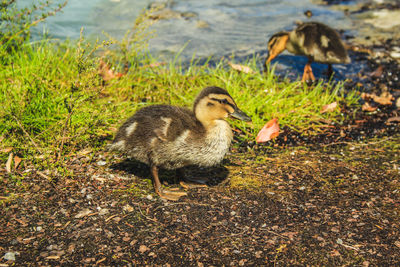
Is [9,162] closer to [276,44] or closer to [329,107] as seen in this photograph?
[329,107]

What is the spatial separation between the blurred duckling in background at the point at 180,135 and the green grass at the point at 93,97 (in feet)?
1.62

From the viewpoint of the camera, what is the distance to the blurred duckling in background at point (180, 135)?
10.8ft

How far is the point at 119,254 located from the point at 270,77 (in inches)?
132

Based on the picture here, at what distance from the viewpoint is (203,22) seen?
855 centimetres

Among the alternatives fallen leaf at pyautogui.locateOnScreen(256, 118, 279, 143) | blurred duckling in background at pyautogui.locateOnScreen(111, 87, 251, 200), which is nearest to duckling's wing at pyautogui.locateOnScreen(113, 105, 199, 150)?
blurred duckling in background at pyautogui.locateOnScreen(111, 87, 251, 200)

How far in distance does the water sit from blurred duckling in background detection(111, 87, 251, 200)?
137 inches

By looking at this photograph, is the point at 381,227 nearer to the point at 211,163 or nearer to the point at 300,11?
the point at 211,163

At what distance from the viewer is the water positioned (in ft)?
23.7

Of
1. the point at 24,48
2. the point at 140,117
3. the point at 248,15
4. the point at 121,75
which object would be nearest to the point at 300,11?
the point at 248,15

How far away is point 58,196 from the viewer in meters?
3.26

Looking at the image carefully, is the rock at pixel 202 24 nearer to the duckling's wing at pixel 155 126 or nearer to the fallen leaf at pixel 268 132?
the fallen leaf at pixel 268 132

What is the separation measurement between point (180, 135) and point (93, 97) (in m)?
0.85

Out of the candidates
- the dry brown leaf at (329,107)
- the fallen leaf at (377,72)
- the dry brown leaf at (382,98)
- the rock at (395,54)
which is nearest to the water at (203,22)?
the rock at (395,54)

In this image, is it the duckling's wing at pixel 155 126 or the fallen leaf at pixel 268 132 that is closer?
the duckling's wing at pixel 155 126
